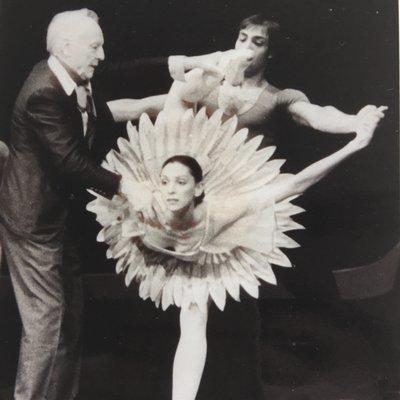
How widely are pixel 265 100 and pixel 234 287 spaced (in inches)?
31.3

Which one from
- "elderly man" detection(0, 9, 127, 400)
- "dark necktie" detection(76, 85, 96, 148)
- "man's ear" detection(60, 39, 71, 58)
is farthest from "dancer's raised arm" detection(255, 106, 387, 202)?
"man's ear" detection(60, 39, 71, 58)

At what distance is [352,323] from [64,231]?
4.12 ft

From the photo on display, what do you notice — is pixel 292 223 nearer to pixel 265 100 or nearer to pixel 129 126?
pixel 265 100

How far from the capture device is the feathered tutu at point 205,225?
2.38 meters

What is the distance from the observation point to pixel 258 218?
238 centimetres

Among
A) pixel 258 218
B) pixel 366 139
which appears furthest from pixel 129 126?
pixel 366 139

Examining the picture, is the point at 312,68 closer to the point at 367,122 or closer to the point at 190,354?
the point at 367,122

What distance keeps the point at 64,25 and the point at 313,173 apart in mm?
1234

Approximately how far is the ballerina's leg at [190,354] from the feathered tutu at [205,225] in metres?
0.05

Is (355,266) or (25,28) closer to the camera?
(355,266)

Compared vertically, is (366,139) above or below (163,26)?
below

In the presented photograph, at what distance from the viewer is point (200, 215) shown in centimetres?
241

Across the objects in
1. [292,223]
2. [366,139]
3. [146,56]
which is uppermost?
[146,56]

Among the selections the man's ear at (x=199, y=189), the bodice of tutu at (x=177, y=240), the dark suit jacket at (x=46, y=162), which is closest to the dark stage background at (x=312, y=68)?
the dark suit jacket at (x=46, y=162)
